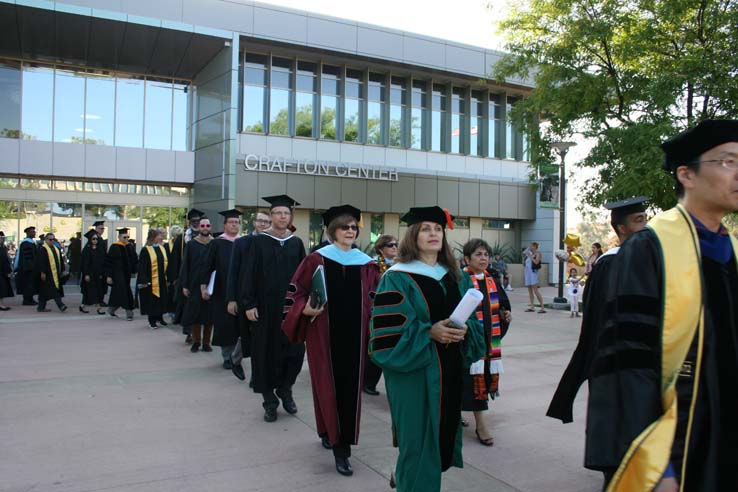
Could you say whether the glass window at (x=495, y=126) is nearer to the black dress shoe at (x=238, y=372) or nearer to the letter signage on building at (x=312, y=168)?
Answer: the letter signage on building at (x=312, y=168)

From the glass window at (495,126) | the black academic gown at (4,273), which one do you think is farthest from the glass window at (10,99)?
the glass window at (495,126)

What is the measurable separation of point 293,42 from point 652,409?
1909cm

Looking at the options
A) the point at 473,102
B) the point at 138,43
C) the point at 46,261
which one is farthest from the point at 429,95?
the point at 46,261

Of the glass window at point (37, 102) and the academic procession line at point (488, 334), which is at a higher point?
the glass window at point (37, 102)

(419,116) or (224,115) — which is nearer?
(224,115)

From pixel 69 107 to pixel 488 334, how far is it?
1867cm

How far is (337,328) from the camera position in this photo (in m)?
4.41

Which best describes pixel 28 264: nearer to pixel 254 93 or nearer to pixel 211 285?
pixel 211 285

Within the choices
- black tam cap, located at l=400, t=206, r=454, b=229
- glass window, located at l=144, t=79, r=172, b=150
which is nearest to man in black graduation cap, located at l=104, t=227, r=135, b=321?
glass window, located at l=144, t=79, r=172, b=150

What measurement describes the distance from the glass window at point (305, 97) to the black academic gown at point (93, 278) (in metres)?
9.18

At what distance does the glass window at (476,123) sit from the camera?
2394 cm

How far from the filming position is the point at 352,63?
21.4 m

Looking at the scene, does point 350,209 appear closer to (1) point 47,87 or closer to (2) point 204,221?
(2) point 204,221

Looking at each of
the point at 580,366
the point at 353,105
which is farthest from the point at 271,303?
the point at 353,105
